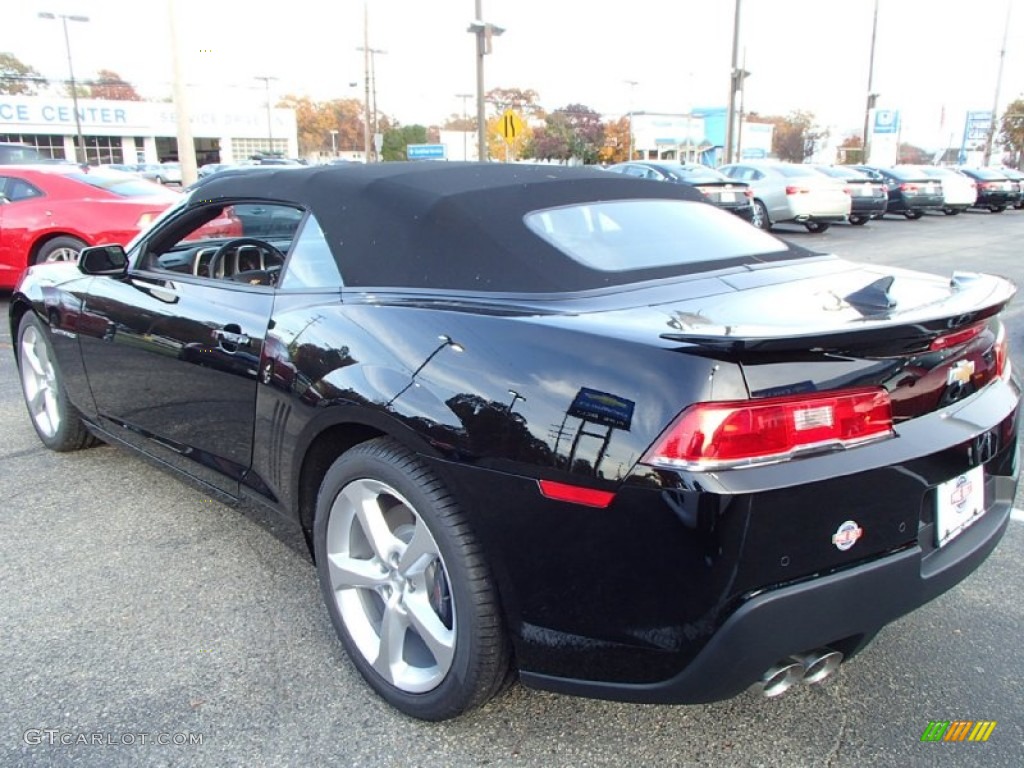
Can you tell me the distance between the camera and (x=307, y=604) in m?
2.87

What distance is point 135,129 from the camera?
64.9 meters

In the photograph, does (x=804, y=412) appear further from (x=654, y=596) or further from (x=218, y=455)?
(x=218, y=455)

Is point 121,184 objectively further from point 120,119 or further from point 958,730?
point 120,119

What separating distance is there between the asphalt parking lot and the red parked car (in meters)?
6.15

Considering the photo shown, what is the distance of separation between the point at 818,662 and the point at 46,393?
156 inches

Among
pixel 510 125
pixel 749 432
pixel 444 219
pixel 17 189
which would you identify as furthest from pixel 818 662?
pixel 510 125

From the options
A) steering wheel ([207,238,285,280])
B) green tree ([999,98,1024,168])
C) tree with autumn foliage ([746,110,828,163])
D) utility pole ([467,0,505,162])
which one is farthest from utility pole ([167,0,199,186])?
tree with autumn foliage ([746,110,828,163])

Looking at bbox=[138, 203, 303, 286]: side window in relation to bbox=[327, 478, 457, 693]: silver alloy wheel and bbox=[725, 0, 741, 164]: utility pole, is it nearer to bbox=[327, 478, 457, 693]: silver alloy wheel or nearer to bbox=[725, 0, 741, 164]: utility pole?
bbox=[327, 478, 457, 693]: silver alloy wheel

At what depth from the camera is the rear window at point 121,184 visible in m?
9.13

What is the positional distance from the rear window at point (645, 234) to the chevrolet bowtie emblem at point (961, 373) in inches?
33.8

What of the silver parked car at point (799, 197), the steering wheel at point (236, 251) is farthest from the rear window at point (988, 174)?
the steering wheel at point (236, 251)

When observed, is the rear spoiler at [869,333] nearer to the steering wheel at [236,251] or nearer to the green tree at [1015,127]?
the steering wheel at [236,251]

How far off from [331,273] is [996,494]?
2028 mm

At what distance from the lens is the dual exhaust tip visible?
1.87 m
